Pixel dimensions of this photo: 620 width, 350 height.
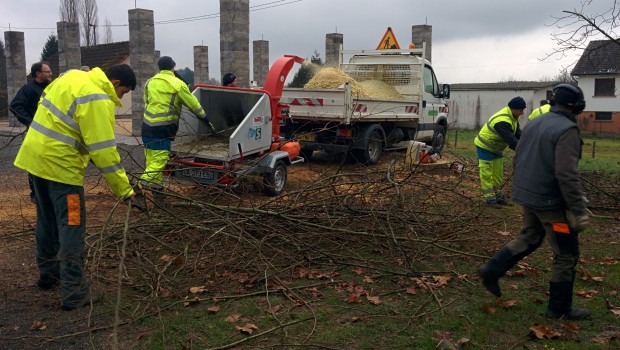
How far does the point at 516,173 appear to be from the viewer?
4551 millimetres

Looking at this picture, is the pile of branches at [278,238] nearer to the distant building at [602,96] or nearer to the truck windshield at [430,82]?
the truck windshield at [430,82]

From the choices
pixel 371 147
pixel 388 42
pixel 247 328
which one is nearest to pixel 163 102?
pixel 247 328

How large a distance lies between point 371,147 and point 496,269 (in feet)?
26.0

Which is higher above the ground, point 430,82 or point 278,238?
point 430,82

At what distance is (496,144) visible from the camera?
26.8 feet

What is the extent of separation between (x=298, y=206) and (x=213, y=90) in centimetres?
358

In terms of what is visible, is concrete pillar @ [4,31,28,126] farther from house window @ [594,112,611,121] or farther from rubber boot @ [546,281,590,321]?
house window @ [594,112,611,121]

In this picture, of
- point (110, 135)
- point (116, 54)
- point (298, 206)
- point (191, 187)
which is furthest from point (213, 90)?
point (116, 54)

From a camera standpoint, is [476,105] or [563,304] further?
[476,105]

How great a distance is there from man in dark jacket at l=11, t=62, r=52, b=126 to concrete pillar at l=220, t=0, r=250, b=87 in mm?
7581

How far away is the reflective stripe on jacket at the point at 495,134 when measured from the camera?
8.00m

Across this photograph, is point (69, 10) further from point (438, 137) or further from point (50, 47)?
point (438, 137)

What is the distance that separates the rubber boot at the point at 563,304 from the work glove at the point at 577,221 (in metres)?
0.44

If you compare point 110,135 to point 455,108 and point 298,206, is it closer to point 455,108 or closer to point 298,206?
point 298,206
